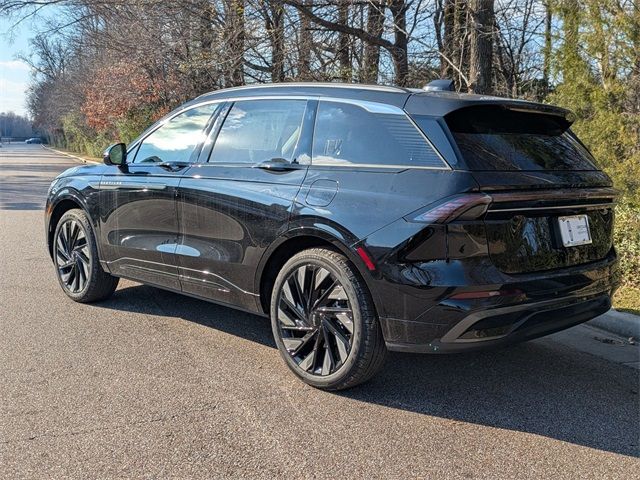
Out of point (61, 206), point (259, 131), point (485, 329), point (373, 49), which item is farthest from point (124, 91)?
point (485, 329)

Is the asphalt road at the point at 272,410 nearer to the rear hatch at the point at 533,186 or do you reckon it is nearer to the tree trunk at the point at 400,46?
the rear hatch at the point at 533,186

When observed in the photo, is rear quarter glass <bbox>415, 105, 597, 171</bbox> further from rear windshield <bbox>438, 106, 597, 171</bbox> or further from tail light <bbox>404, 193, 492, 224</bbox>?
tail light <bbox>404, 193, 492, 224</bbox>

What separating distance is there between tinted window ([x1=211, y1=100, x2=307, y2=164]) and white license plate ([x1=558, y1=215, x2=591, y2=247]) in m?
1.72

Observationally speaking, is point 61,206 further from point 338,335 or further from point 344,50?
point 344,50

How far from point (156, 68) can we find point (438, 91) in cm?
1612

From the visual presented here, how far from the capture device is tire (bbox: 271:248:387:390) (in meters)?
3.55

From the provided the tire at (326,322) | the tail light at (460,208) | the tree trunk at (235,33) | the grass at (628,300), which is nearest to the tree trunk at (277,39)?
the tree trunk at (235,33)

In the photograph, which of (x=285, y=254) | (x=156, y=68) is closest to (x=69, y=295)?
(x=285, y=254)

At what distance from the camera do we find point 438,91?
399cm

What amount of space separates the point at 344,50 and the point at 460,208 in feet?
34.1

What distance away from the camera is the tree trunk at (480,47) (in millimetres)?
9482

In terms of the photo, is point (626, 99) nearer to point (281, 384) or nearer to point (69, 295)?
point (281, 384)

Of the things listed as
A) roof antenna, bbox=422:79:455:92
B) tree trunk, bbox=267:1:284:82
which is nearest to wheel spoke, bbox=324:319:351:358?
roof antenna, bbox=422:79:455:92

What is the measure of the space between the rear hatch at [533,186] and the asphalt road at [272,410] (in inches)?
34.9
